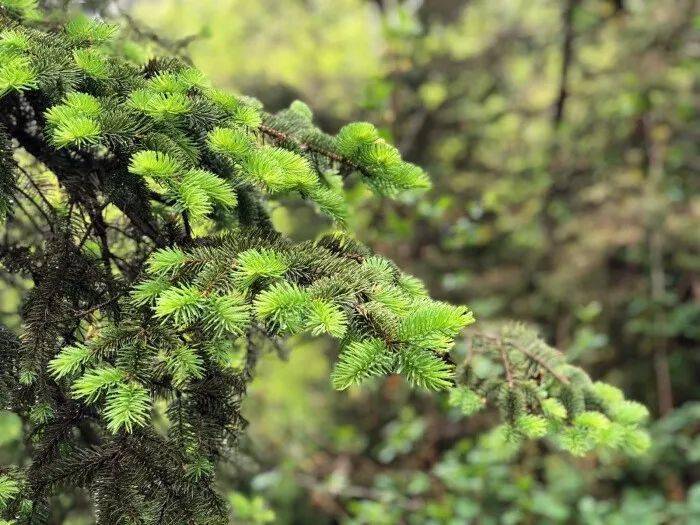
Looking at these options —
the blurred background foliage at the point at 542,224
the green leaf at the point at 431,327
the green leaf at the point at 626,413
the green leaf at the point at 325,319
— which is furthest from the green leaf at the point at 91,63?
the blurred background foliage at the point at 542,224

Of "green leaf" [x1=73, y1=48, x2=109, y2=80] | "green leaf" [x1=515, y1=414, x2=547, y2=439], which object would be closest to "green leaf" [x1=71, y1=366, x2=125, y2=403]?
"green leaf" [x1=73, y1=48, x2=109, y2=80]

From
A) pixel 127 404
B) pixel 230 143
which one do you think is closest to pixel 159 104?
pixel 230 143

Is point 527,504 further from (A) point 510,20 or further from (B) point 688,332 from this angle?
(A) point 510,20

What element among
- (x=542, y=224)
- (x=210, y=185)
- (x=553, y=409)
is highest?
(x=542, y=224)

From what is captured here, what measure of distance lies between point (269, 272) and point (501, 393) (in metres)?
0.71

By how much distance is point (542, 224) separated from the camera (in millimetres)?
→ 4941

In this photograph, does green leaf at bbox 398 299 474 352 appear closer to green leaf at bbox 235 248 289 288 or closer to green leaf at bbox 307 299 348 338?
green leaf at bbox 307 299 348 338

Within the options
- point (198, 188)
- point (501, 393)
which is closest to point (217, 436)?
point (198, 188)

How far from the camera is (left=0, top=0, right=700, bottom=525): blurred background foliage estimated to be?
4371mm

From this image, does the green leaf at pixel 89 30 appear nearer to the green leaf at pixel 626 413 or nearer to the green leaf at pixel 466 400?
the green leaf at pixel 466 400

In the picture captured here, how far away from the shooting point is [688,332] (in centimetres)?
466

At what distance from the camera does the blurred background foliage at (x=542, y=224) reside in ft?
14.3

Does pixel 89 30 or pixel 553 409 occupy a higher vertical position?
pixel 89 30

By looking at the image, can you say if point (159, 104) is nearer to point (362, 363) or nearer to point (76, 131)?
point (76, 131)
